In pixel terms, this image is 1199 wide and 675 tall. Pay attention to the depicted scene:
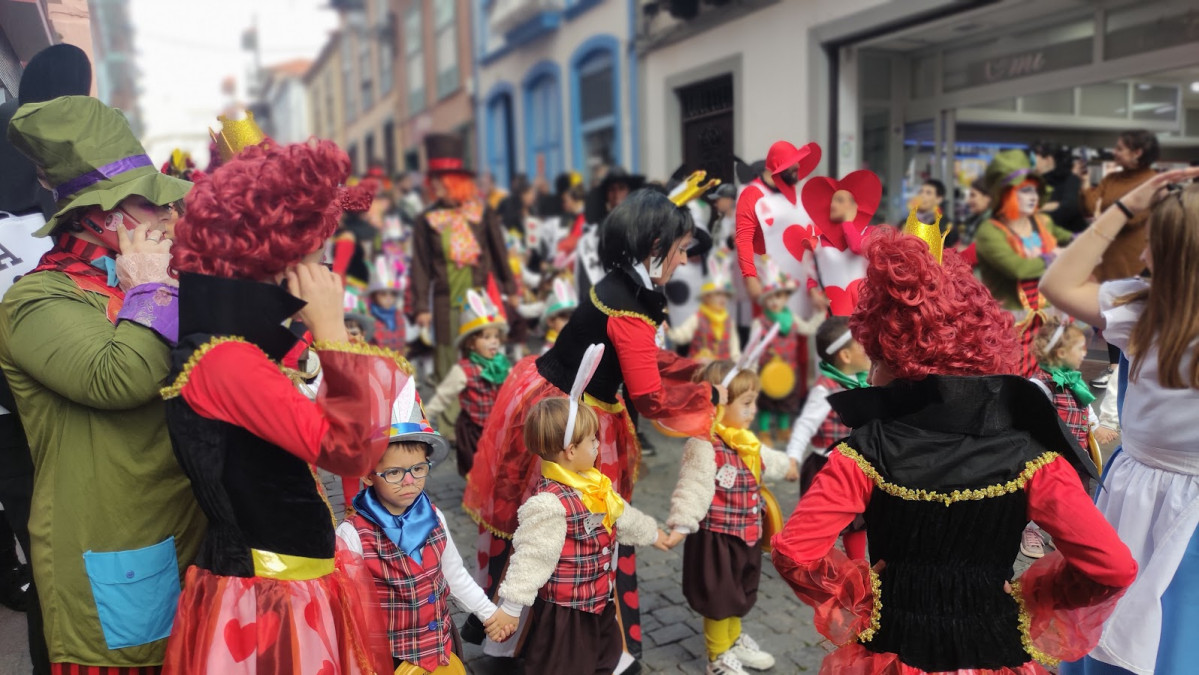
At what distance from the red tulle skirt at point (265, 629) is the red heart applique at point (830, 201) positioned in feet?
6.52

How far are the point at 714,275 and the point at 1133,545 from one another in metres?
4.64

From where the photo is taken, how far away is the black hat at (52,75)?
2490 millimetres

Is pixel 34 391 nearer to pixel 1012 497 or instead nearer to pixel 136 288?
pixel 136 288

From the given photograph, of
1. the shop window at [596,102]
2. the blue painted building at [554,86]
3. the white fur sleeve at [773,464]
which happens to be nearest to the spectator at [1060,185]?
the white fur sleeve at [773,464]

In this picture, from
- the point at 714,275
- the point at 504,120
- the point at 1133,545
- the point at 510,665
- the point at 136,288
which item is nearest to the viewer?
the point at 136,288

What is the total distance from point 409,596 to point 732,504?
1334mm

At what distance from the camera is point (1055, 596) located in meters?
1.95

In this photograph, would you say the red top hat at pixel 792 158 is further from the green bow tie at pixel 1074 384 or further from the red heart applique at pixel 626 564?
the red heart applique at pixel 626 564

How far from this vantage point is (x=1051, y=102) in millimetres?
7527

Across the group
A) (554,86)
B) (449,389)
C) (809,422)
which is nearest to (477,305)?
(449,389)

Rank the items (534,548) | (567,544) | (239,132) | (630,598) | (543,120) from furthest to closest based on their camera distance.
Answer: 1. (543,120)
2. (630,598)
3. (567,544)
4. (534,548)
5. (239,132)

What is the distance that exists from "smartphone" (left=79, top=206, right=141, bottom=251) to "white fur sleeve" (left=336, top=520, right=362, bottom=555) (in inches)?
39.7

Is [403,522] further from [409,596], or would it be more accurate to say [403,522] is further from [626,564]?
[626,564]

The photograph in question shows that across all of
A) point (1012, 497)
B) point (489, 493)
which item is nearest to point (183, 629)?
point (489, 493)
